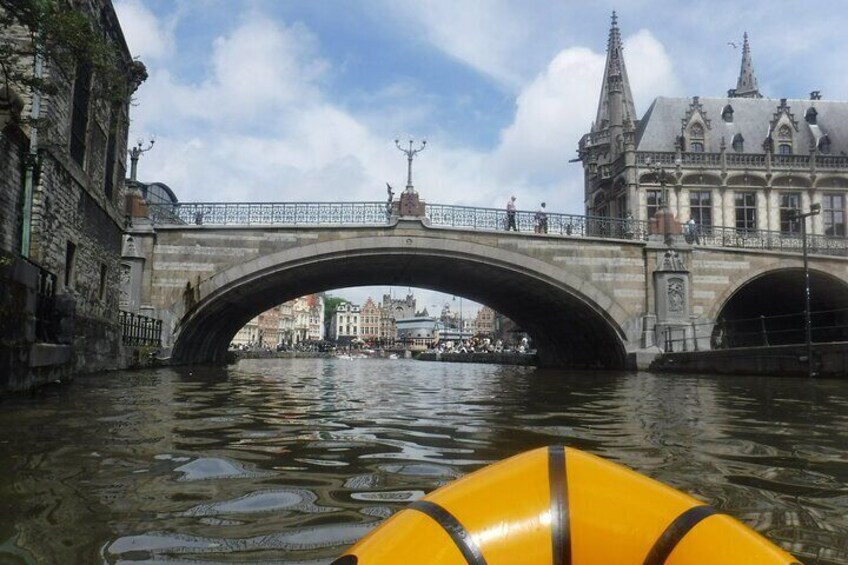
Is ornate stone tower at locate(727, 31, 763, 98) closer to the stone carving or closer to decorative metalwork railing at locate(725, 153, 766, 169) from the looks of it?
decorative metalwork railing at locate(725, 153, 766, 169)

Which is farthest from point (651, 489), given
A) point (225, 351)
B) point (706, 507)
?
point (225, 351)

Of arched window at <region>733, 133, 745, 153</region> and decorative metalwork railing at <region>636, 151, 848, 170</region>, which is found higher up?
arched window at <region>733, 133, 745, 153</region>

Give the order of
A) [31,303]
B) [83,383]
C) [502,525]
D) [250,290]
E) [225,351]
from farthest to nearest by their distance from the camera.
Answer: [225,351] < [250,290] < [83,383] < [31,303] < [502,525]

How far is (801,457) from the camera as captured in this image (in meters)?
4.41

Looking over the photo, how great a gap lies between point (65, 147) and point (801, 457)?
1270 centimetres

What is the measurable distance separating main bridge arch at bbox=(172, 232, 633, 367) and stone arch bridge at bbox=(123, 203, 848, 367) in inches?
2.1

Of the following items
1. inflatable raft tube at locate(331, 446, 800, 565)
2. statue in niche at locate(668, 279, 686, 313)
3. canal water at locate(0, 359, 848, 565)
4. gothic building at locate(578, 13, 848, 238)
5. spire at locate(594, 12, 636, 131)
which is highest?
spire at locate(594, 12, 636, 131)

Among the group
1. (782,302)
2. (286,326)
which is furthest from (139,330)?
(286,326)

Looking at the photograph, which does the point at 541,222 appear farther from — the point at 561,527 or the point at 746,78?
the point at 746,78

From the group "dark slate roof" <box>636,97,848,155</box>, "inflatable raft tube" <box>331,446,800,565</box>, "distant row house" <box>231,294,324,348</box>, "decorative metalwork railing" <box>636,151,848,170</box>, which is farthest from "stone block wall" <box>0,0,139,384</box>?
"distant row house" <box>231,294,324,348</box>

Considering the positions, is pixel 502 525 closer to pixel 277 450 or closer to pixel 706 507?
pixel 706 507

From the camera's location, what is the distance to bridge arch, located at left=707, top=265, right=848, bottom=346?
24.0 meters

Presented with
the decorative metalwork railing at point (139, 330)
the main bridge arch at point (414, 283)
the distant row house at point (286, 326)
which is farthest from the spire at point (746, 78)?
the distant row house at point (286, 326)

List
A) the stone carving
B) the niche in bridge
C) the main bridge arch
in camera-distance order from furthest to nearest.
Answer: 1. the niche in bridge
2. the stone carving
3. the main bridge arch
